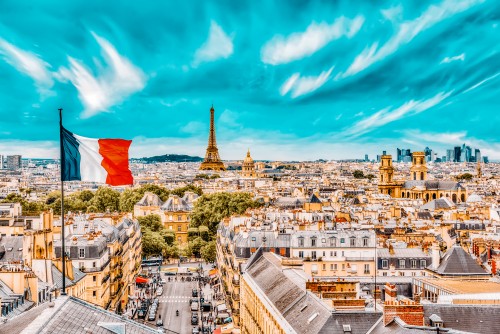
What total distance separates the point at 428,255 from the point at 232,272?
17099 millimetres

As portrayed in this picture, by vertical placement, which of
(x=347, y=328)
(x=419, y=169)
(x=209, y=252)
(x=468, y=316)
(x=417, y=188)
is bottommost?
(x=209, y=252)

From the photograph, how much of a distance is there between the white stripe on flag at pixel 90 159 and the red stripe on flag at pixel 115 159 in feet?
0.58

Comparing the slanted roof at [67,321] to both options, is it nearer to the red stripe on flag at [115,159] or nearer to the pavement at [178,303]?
the red stripe on flag at [115,159]

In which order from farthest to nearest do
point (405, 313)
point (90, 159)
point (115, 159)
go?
point (405, 313), point (115, 159), point (90, 159)

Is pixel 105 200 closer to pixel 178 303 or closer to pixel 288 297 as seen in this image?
pixel 178 303

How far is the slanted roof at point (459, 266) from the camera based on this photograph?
4862cm

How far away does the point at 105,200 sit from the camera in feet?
458

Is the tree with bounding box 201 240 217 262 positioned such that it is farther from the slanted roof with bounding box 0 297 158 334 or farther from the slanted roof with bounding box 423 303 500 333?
the slanted roof with bounding box 0 297 158 334

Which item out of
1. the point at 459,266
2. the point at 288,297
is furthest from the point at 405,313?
the point at 459,266

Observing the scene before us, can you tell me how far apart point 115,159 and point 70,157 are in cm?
182

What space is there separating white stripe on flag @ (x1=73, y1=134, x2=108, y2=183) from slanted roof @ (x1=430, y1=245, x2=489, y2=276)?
108ft

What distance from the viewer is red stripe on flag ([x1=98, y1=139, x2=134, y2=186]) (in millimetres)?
23391

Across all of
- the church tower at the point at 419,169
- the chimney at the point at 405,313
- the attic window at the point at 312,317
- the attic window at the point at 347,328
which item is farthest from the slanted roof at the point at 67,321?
the church tower at the point at 419,169

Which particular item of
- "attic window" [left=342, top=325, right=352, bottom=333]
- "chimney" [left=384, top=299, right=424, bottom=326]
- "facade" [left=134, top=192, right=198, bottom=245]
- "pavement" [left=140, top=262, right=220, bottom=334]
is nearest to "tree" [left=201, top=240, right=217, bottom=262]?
"pavement" [left=140, top=262, right=220, bottom=334]
